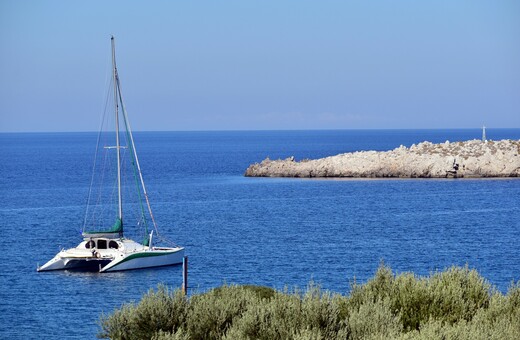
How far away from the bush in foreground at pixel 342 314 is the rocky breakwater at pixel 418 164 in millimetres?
85161

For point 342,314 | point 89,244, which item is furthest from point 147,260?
point 342,314

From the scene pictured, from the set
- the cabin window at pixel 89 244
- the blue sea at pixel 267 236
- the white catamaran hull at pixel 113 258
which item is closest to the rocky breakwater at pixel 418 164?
the blue sea at pixel 267 236

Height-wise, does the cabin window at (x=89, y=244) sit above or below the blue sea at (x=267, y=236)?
above

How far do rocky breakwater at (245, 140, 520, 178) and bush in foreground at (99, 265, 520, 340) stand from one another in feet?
279

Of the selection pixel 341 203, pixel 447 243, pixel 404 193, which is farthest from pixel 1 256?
pixel 404 193

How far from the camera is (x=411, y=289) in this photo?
72.2ft

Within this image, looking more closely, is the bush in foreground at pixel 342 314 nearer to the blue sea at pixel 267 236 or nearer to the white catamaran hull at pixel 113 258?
the blue sea at pixel 267 236

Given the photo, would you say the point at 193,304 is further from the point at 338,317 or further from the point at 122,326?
the point at 338,317

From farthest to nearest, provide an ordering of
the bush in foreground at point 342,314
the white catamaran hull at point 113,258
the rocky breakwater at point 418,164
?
the rocky breakwater at point 418,164, the white catamaran hull at point 113,258, the bush in foreground at point 342,314

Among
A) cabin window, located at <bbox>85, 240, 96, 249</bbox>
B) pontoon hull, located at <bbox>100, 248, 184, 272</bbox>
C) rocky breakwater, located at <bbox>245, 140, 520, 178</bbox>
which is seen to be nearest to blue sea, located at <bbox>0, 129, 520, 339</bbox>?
pontoon hull, located at <bbox>100, 248, 184, 272</bbox>

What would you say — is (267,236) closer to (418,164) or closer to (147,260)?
(147,260)

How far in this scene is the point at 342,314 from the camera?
21469mm

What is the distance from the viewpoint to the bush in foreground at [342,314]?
18.5 m

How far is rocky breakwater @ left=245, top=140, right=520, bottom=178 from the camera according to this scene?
10625 cm
